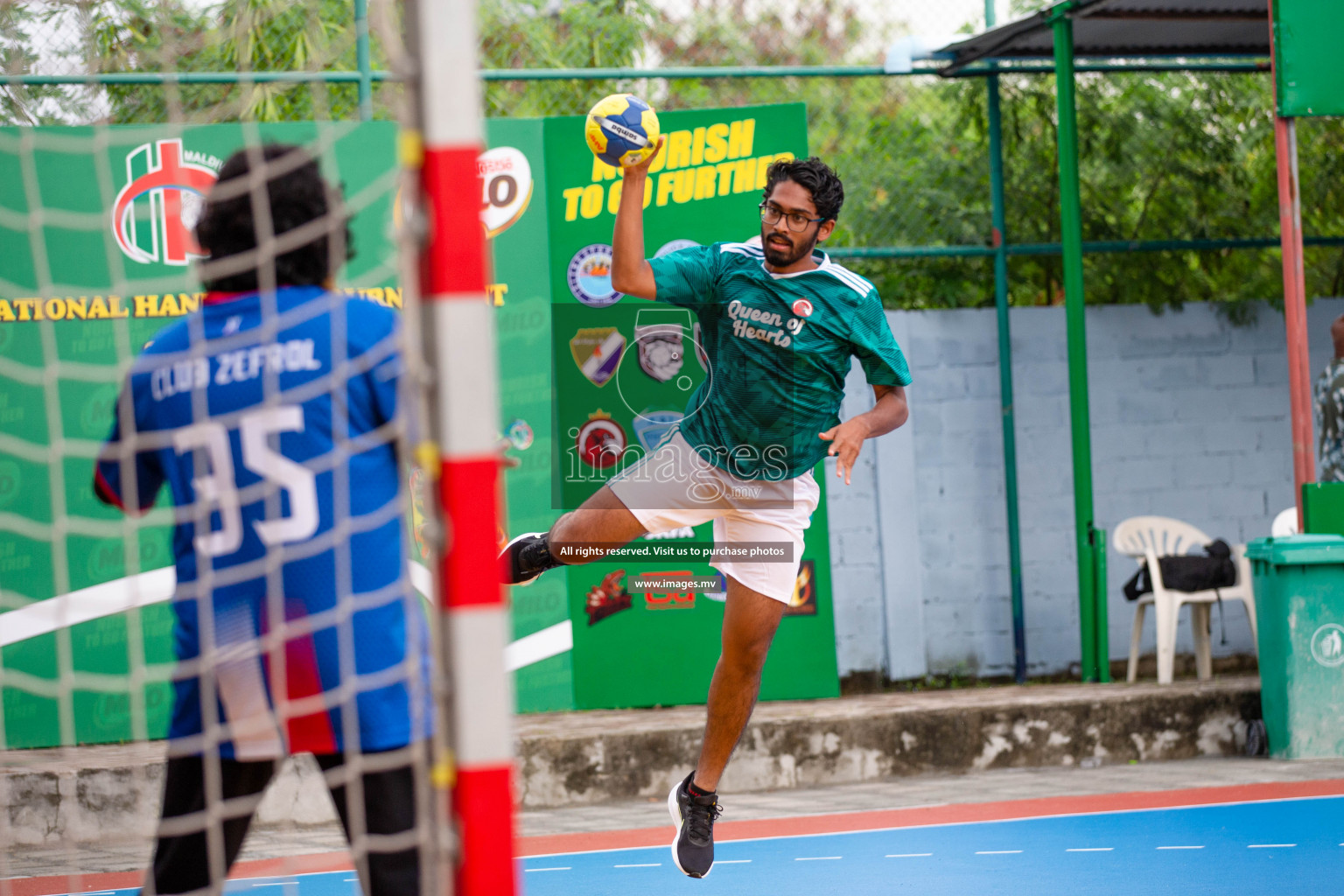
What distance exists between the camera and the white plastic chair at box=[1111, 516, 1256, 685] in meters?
8.35

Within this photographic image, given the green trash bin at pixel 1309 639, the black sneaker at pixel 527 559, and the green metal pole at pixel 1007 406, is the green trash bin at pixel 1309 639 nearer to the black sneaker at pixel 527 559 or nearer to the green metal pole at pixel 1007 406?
the green metal pole at pixel 1007 406

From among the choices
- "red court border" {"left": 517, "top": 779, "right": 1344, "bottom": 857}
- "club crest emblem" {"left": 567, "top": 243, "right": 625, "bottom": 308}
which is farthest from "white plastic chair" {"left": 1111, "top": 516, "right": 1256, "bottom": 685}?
"club crest emblem" {"left": 567, "top": 243, "right": 625, "bottom": 308}

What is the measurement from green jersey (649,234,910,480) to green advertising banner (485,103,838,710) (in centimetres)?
270

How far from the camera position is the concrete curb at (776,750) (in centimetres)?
657

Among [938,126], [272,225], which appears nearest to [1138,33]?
[938,126]

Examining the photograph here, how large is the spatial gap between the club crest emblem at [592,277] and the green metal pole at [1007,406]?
257 cm

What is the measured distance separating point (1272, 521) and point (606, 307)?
15.2 feet

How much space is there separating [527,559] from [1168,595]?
4738mm

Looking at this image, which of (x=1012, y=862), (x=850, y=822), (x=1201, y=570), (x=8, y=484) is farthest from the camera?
(x=1201, y=570)

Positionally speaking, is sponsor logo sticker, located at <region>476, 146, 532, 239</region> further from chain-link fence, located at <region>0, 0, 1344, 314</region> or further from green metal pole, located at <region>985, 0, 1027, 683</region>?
green metal pole, located at <region>985, 0, 1027, 683</region>

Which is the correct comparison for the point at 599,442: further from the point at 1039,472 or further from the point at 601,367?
the point at 1039,472

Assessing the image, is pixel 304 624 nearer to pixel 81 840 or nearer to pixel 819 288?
pixel 819 288

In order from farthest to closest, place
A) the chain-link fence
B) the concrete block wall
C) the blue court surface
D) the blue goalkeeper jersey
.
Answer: the concrete block wall, the chain-link fence, the blue court surface, the blue goalkeeper jersey

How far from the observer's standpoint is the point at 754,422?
5000 millimetres
